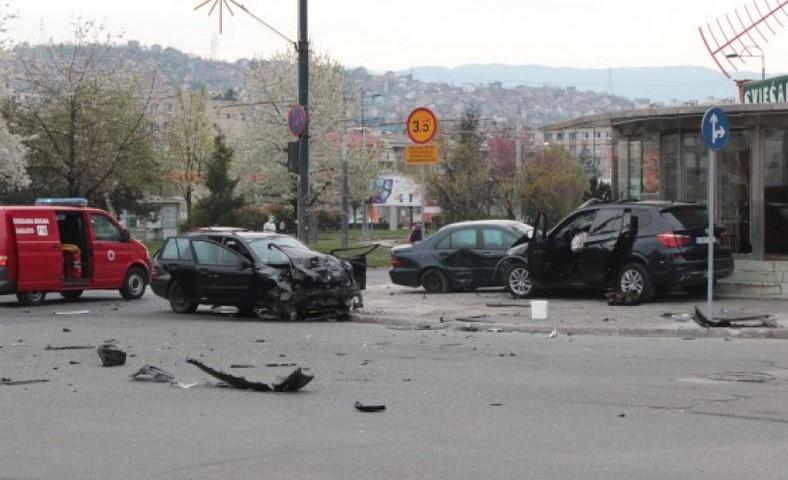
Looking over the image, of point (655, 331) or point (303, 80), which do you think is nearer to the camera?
point (655, 331)

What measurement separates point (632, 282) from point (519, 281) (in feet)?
8.31

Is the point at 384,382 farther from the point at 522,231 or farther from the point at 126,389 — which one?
the point at 522,231

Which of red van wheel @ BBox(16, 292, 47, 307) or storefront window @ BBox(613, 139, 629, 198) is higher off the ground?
storefront window @ BBox(613, 139, 629, 198)

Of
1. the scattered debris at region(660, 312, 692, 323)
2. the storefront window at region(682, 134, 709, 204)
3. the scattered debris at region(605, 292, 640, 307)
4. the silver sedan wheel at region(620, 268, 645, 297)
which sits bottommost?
the scattered debris at region(660, 312, 692, 323)

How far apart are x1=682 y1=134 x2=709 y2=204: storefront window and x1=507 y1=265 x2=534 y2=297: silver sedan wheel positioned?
145 inches

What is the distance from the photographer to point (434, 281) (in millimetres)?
22656

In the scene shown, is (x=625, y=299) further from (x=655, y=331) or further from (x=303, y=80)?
(x=303, y=80)

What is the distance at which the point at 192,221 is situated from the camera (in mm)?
49406

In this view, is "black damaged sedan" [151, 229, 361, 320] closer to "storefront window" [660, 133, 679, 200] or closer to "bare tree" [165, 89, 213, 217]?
"storefront window" [660, 133, 679, 200]

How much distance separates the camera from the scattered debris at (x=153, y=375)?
1130cm

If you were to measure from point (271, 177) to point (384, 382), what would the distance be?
5054 centimetres

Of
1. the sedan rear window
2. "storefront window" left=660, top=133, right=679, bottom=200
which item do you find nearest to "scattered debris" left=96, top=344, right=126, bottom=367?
the sedan rear window

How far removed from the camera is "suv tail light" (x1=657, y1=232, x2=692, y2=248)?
17.8 m

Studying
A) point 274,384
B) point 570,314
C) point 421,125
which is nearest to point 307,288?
point 570,314
